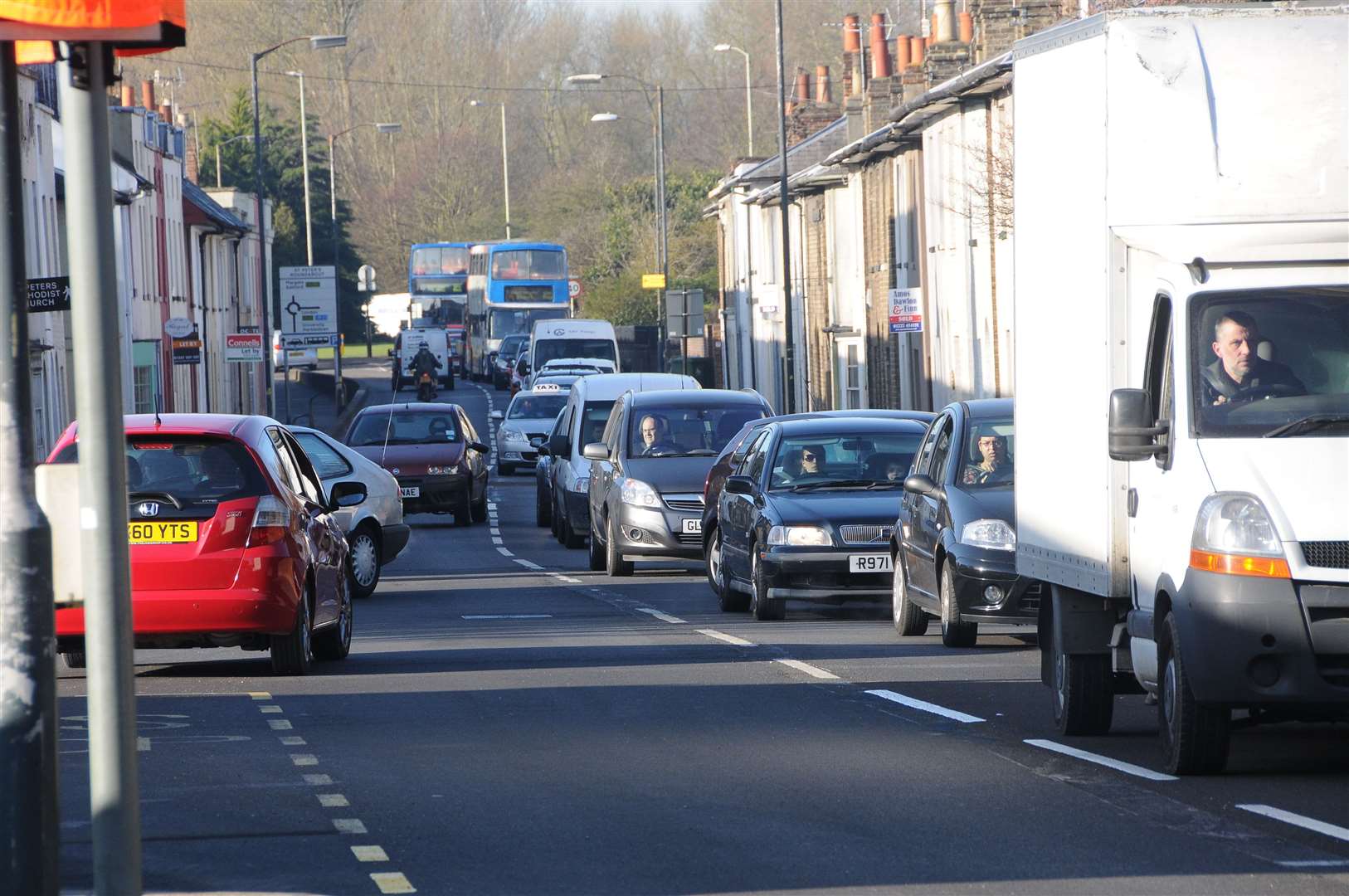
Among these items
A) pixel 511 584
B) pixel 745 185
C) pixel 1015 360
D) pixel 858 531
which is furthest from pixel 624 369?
pixel 1015 360

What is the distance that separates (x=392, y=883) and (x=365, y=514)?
1443cm

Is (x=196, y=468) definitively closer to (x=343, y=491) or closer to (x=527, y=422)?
(x=343, y=491)

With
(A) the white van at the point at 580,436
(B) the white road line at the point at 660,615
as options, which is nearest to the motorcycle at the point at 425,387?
(A) the white van at the point at 580,436

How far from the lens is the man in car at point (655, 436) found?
2278 cm

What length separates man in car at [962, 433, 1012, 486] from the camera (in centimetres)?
1509

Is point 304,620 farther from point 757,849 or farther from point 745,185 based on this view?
point 745,185

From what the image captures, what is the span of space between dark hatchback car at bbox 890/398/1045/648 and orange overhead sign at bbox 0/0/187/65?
9642 millimetres

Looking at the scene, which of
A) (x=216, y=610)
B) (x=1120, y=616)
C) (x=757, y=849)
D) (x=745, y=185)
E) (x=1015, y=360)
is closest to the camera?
(x=757, y=849)

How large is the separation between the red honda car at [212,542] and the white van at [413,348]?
68.1 metres

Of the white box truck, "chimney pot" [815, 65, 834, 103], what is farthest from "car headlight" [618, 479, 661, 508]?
"chimney pot" [815, 65, 834, 103]

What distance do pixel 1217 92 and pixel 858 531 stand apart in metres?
8.32

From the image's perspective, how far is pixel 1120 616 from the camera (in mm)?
10195

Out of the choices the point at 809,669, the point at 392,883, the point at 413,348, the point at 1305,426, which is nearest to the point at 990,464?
the point at 809,669

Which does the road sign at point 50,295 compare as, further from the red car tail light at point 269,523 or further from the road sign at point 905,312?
the road sign at point 905,312
